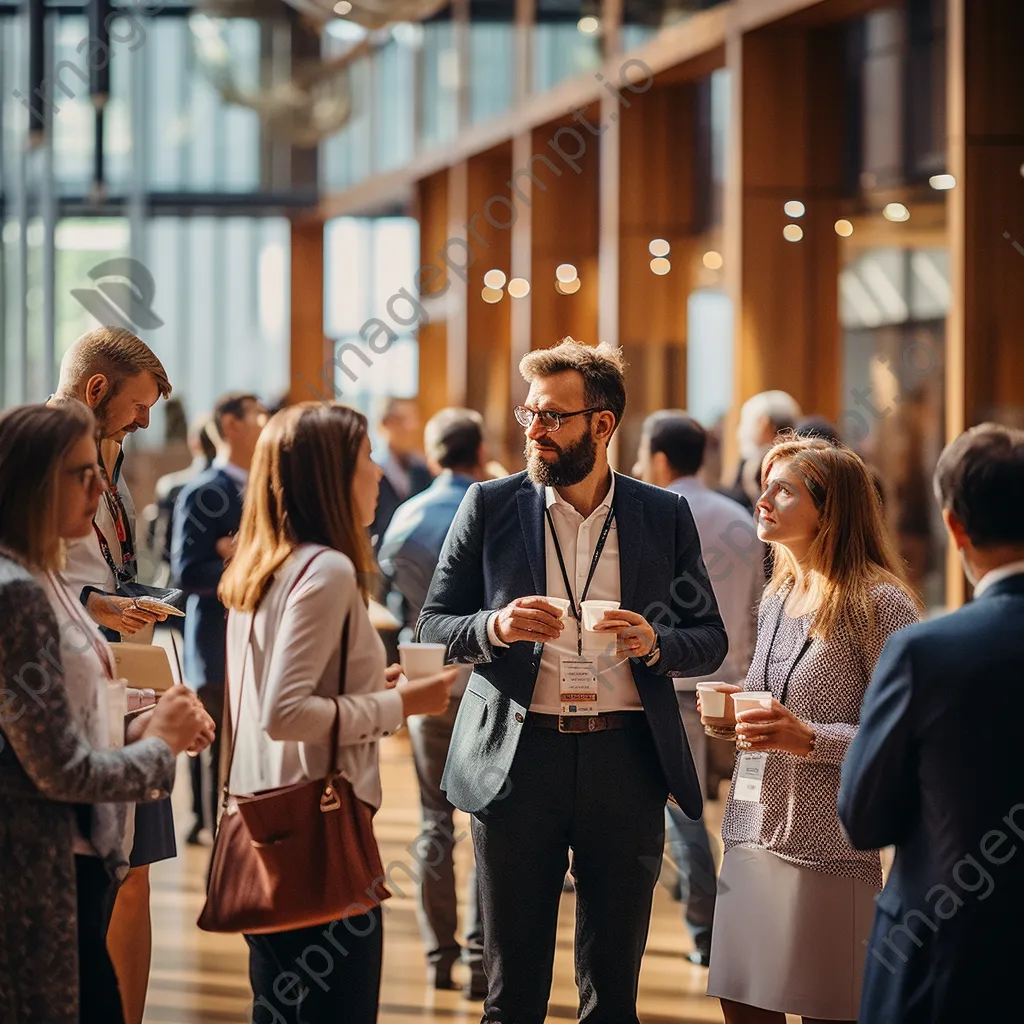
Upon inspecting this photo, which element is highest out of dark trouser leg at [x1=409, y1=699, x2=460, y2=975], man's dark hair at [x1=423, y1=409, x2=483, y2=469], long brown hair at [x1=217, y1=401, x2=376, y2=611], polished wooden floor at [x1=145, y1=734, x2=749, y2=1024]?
man's dark hair at [x1=423, y1=409, x2=483, y2=469]

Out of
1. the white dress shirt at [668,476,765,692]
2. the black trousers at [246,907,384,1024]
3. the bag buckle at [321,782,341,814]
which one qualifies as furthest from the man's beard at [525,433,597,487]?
the white dress shirt at [668,476,765,692]

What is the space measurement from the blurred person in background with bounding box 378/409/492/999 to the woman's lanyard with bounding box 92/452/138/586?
3.91ft

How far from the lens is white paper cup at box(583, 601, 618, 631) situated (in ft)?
10.8

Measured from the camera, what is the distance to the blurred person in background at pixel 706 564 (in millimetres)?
5520

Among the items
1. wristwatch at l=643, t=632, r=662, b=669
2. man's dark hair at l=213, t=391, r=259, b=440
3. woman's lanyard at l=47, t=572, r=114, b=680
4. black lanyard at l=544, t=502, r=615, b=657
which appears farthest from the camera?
man's dark hair at l=213, t=391, r=259, b=440

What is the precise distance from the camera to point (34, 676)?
2.55m

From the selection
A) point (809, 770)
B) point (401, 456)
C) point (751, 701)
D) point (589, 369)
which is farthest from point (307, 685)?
point (401, 456)

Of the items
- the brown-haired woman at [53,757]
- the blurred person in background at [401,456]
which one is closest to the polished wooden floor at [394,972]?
the brown-haired woman at [53,757]

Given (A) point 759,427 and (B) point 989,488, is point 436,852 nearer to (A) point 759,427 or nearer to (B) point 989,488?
(A) point 759,427

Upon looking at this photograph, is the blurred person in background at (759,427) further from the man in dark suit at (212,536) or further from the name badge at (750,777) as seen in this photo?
Result: the name badge at (750,777)

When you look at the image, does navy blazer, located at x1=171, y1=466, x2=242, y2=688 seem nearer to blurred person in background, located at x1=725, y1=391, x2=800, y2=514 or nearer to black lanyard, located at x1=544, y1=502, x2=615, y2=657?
blurred person in background, located at x1=725, y1=391, x2=800, y2=514

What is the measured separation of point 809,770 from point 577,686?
1.83 feet

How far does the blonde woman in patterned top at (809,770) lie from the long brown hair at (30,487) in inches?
59.5

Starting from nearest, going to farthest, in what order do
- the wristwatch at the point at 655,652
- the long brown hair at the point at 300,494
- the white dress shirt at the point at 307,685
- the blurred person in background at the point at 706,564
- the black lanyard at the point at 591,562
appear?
the white dress shirt at the point at 307,685 → the long brown hair at the point at 300,494 → the wristwatch at the point at 655,652 → the black lanyard at the point at 591,562 → the blurred person in background at the point at 706,564
